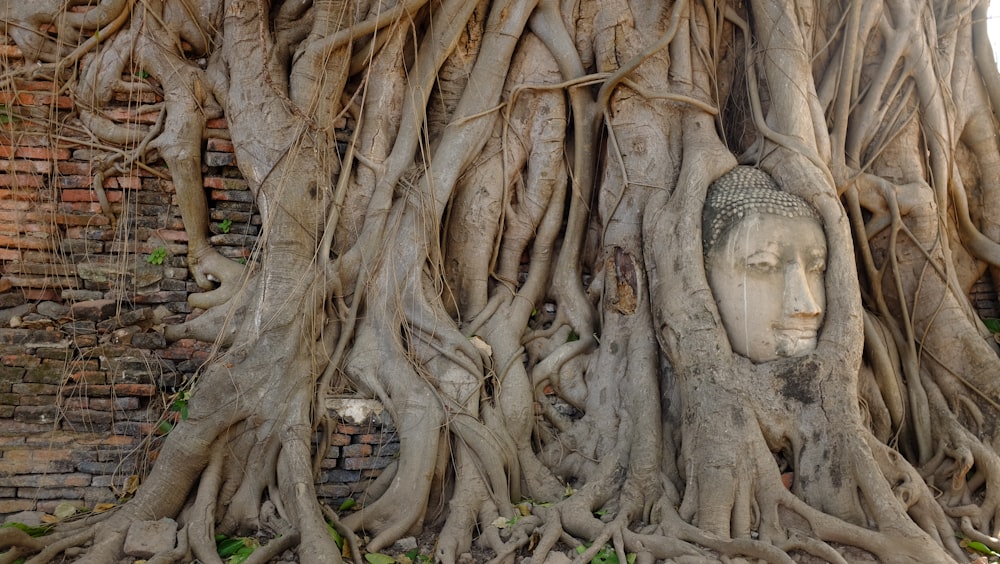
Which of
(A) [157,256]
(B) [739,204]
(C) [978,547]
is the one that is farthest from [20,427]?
(C) [978,547]

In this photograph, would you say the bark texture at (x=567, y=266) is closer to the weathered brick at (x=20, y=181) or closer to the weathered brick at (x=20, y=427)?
the weathered brick at (x=20, y=181)

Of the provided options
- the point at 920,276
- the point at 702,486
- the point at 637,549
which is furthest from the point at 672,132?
the point at 637,549

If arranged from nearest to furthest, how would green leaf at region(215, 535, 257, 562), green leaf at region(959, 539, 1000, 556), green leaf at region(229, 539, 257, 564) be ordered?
Answer: green leaf at region(229, 539, 257, 564), green leaf at region(215, 535, 257, 562), green leaf at region(959, 539, 1000, 556)

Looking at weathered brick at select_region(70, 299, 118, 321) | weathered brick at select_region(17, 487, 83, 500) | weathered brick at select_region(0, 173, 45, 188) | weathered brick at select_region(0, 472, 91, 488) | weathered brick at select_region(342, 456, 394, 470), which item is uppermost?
weathered brick at select_region(0, 173, 45, 188)

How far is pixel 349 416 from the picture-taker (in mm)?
3627

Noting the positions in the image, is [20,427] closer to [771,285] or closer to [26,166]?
[26,166]

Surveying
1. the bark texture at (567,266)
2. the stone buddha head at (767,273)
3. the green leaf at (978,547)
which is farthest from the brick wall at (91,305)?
the green leaf at (978,547)

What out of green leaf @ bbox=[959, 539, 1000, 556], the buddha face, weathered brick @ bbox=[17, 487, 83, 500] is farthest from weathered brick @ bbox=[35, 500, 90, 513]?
green leaf @ bbox=[959, 539, 1000, 556]

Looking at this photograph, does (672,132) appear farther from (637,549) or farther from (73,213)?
(73,213)

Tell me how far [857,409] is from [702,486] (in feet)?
2.68

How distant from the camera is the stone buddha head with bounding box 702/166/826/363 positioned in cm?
366

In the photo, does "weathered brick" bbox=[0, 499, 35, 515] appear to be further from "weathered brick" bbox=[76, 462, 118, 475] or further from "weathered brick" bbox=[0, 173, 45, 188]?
"weathered brick" bbox=[0, 173, 45, 188]

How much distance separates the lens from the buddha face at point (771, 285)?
3658 mm

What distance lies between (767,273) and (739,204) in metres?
0.37
